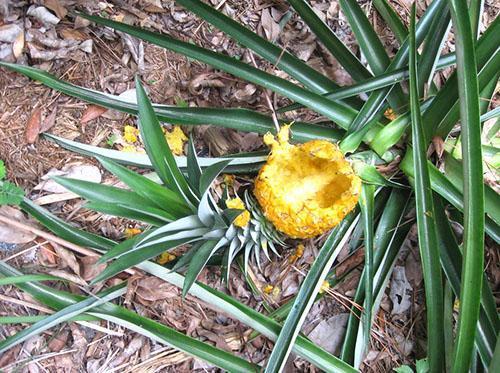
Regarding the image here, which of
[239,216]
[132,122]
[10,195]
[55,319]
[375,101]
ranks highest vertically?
[375,101]

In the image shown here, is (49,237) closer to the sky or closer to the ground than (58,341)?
closer to the sky

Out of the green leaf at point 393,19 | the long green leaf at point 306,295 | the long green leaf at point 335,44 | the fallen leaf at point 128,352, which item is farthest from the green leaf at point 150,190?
the green leaf at point 393,19

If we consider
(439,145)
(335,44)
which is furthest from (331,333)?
(335,44)

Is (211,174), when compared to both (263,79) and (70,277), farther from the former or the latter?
(70,277)

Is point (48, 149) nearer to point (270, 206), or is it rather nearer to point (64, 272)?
point (64, 272)

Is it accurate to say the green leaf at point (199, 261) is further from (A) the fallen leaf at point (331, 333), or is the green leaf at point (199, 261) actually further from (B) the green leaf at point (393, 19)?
(B) the green leaf at point (393, 19)

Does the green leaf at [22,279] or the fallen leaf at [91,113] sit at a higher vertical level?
the fallen leaf at [91,113]

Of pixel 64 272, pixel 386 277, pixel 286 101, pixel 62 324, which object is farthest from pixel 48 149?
pixel 386 277
